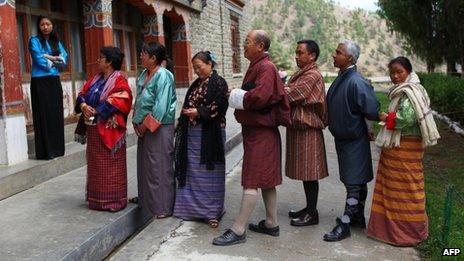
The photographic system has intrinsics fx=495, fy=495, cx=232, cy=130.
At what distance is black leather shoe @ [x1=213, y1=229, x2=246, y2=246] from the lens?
4.03m

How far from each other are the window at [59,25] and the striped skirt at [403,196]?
4947 mm

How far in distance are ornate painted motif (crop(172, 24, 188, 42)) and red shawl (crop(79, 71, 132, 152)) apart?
783cm

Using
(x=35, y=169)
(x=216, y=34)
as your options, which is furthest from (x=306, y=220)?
(x=216, y=34)

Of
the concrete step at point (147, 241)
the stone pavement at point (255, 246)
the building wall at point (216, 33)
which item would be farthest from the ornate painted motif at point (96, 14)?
the stone pavement at point (255, 246)

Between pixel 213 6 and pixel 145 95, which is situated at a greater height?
pixel 213 6

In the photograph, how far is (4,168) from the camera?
207 inches

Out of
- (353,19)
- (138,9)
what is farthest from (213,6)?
(353,19)

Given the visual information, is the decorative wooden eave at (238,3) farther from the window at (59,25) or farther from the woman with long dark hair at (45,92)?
the woman with long dark hair at (45,92)

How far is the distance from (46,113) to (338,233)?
3.58 m

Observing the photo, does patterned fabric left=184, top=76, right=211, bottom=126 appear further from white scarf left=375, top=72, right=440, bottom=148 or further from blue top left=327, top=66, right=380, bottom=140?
white scarf left=375, top=72, right=440, bottom=148

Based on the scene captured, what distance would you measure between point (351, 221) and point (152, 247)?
1.81 metres

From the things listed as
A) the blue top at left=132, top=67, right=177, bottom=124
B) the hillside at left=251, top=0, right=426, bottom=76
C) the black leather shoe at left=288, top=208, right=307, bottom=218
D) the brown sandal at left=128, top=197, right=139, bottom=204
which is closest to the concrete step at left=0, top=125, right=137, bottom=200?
the brown sandal at left=128, top=197, right=139, bottom=204

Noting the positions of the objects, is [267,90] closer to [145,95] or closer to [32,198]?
[145,95]

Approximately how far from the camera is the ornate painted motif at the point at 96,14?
761 centimetres
